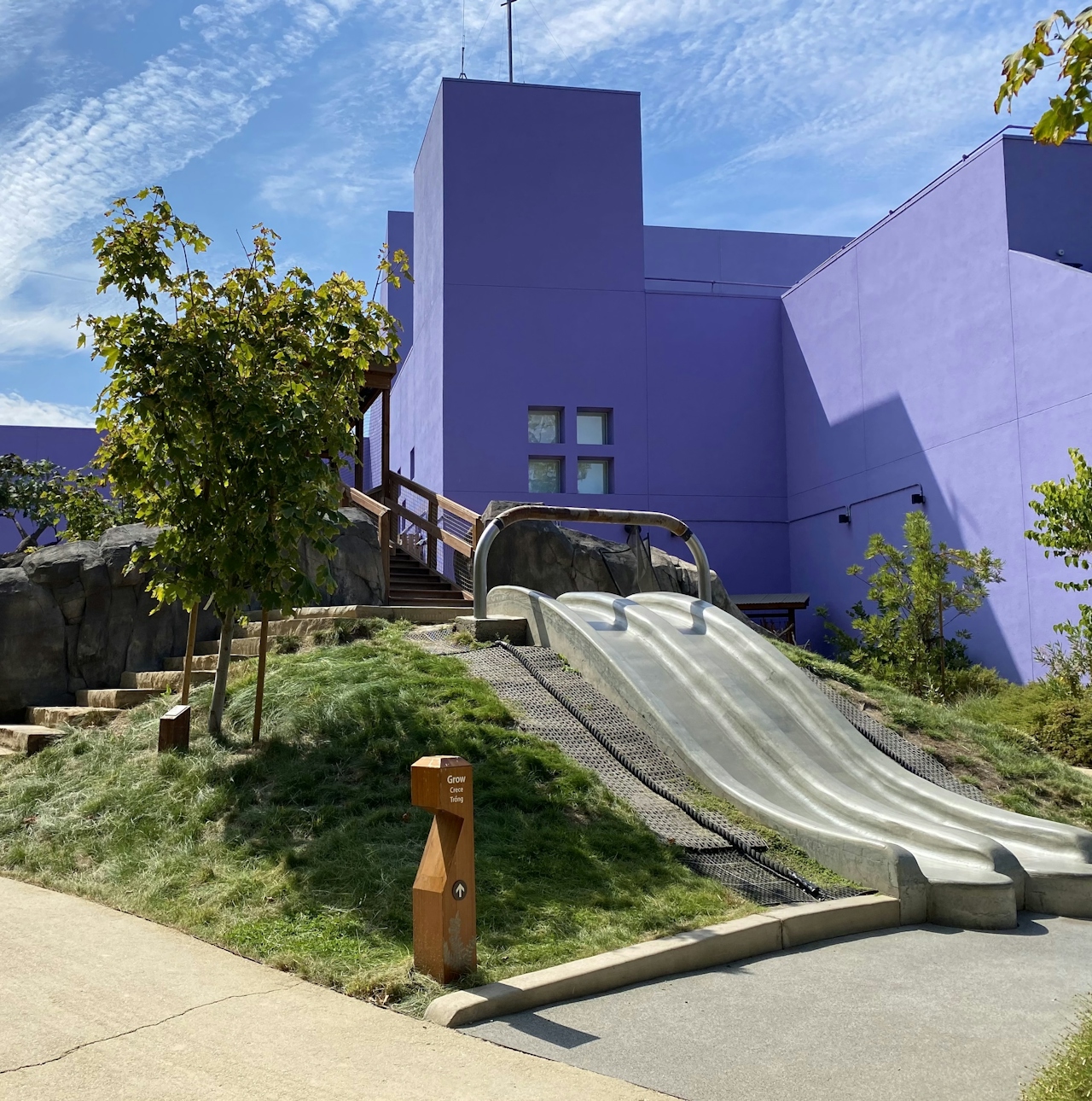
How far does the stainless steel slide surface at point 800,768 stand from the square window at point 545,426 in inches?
463

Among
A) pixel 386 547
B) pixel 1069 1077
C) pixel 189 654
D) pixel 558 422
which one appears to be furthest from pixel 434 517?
pixel 1069 1077

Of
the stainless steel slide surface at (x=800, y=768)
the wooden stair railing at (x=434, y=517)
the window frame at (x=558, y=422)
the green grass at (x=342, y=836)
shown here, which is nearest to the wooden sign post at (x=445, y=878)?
the green grass at (x=342, y=836)

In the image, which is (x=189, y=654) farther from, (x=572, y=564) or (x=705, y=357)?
(x=705, y=357)

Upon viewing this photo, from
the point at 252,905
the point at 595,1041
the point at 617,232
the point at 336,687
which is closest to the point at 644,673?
the point at 336,687

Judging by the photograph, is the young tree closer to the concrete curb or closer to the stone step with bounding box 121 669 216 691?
the stone step with bounding box 121 669 216 691

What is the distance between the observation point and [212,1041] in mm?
4078

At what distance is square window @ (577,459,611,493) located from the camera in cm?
2297

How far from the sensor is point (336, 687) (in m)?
8.60

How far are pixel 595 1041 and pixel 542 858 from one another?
1.91m

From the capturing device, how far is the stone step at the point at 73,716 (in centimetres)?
958

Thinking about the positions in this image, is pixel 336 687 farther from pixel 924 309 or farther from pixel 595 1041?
pixel 924 309

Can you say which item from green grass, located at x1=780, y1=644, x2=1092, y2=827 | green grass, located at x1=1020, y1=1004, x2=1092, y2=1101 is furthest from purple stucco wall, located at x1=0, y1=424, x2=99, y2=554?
green grass, located at x1=1020, y1=1004, x2=1092, y2=1101

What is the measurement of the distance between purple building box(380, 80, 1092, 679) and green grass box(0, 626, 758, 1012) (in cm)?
1252

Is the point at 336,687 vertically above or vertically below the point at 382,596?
below
